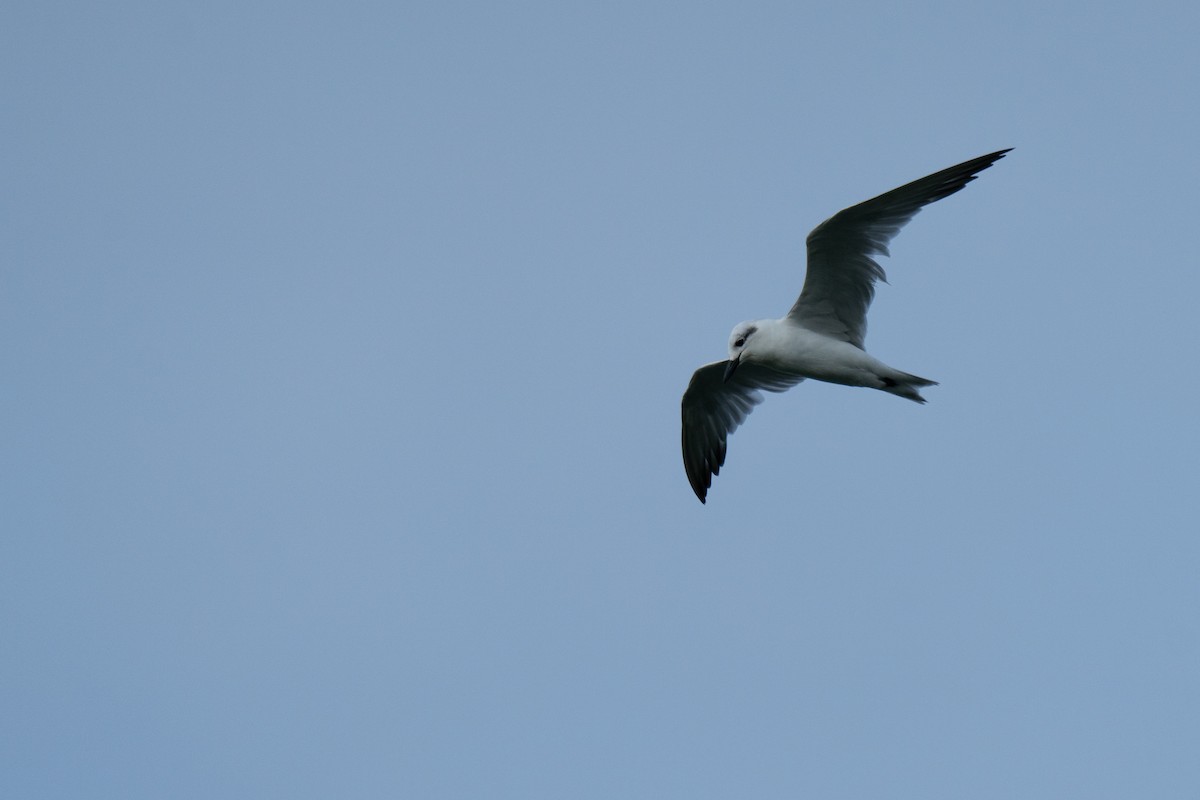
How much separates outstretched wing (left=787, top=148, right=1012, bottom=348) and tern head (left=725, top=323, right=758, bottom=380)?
46 centimetres

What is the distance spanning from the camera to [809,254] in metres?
12.8

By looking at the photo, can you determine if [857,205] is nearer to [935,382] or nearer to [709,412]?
[935,382]

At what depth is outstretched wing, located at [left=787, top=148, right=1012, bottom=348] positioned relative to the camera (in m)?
12.0

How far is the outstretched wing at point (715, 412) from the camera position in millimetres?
15320

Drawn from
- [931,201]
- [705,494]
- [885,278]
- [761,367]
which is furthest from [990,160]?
[705,494]

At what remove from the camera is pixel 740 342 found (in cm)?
1328

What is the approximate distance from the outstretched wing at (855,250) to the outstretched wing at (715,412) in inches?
80.8

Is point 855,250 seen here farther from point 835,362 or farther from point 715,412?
point 715,412

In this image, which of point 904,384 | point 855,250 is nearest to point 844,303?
point 855,250

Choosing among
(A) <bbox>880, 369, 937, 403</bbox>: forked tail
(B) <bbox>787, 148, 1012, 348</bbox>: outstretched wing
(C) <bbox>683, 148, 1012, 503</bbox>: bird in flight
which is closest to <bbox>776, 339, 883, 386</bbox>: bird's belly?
(C) <bbox>683, 148, 1012, 503</bbox>: bird in flight

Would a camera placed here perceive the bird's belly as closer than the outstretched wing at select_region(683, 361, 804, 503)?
Yes

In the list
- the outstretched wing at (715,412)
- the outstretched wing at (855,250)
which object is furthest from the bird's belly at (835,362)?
the outstretched wing at (715,412)

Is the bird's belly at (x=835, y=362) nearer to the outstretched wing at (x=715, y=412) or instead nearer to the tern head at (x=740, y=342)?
the tern head at (x=740, y=342)

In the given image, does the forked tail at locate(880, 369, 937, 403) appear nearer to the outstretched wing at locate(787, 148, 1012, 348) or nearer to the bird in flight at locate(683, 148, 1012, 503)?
the bird in flight at locate(683, 148, 1012, 503)
